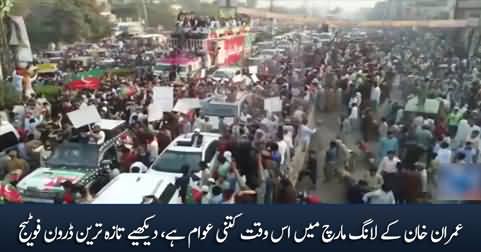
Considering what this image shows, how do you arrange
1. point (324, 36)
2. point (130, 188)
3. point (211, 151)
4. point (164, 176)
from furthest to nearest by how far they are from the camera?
1. point (324, 36)
2. point (211, 151)
3. point (164, 176)
4. point (130, 188)

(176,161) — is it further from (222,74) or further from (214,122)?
(222,74)

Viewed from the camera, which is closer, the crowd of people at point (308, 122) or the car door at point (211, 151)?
the crowd of people at point (308, 122)

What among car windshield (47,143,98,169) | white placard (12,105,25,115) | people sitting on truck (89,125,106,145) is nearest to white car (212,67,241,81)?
people sitting on truck (89,125,106,145)

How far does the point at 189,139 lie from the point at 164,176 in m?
0.84

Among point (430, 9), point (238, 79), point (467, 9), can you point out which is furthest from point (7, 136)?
point (467, 9)

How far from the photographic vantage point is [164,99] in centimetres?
694

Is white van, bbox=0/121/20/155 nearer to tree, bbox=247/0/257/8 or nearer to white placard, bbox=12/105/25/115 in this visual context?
white placard, bbox=12/105/25/115

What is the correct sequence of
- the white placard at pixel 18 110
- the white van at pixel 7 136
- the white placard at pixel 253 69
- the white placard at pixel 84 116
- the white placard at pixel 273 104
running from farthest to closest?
the white placard at pixel 253 69 < the white placard at pixel 273 104 < the white placard at pixel 18 110 < the white placard at pixel 84 116 < the white van at pixel 7 136

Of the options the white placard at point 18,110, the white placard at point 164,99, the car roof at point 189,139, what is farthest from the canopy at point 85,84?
the car roof at point 189,139

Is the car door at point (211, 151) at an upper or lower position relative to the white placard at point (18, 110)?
lower

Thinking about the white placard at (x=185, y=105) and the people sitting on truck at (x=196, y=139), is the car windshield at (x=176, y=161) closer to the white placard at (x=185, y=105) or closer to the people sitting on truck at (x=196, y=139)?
the people sitting on truck at (x=196, y=139)

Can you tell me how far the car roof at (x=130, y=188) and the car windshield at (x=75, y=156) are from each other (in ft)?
1.70

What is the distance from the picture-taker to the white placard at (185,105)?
6.89 metres

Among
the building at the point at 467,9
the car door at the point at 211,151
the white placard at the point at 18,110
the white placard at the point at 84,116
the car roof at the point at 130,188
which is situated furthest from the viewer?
the building at the point at 467,9
